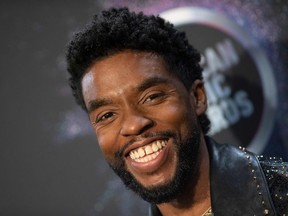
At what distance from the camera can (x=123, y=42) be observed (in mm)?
1389

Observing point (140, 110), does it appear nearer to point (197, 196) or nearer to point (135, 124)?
point (135, 124)

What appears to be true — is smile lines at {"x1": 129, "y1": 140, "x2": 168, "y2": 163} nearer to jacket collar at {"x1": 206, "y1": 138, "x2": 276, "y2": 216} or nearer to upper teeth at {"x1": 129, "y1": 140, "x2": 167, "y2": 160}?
upper teeth at {"x1": 129, "y1": 140, "x2": 167, "y2": 160}

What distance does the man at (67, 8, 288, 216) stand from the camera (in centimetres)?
132

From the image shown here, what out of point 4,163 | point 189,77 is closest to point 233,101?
point 189,77

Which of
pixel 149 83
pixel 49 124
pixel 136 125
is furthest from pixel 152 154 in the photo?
pixel 49 124

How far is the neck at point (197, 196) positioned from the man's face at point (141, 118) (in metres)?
0.09

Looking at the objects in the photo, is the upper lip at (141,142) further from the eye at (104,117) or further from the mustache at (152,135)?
the eye at (104,117)

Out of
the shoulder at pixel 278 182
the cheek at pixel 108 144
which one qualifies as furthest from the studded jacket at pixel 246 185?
the cheek at pixel 108 144

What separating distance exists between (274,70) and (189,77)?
2.12 feet

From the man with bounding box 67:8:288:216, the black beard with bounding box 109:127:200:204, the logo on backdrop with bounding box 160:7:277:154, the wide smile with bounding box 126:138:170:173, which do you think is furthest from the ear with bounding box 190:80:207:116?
the logo on backdrop with bounding box 160:7:277:154

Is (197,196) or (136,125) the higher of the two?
(136,125)

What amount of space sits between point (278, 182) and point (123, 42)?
2.07ft

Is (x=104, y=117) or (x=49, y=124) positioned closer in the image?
(x=104, y=117)

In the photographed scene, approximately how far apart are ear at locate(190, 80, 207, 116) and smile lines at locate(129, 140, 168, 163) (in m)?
0.22
